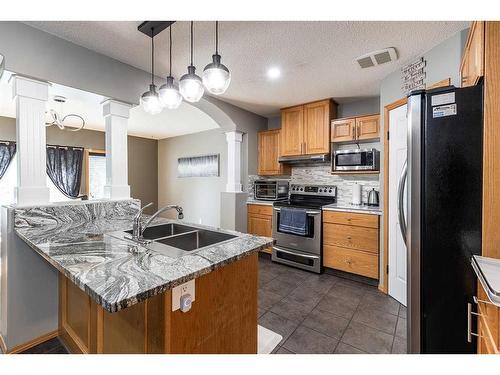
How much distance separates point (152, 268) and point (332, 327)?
5.52 ft

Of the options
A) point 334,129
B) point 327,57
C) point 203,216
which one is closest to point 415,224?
point 327,57

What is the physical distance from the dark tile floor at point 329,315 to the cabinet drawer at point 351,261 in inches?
5.9

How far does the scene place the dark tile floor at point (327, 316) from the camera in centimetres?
174

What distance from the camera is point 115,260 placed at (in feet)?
3.56

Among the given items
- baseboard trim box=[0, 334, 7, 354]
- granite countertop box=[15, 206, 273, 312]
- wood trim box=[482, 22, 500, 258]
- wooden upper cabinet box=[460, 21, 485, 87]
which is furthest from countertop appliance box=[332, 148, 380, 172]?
baseboard trim box=[0, 334, 7, 354]

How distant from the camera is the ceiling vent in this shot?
2096 mm

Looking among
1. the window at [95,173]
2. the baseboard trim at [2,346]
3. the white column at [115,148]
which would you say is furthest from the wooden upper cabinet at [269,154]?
the window at [95,173]

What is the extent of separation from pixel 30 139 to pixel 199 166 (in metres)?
3.87

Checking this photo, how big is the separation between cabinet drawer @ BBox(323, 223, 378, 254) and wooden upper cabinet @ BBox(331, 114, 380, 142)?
1.20 metres

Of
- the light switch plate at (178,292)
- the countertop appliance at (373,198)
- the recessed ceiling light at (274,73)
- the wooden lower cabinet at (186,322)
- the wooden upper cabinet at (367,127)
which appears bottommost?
the wooden lower cabinet at (186,322)

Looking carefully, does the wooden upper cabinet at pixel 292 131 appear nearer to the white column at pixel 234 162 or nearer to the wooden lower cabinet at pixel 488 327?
the white column at pixel 234 162

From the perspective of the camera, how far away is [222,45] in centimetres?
200

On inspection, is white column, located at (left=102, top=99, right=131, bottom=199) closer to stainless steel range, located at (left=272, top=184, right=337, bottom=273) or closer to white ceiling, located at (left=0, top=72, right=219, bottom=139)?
white ceiling, located at (left=0, top=72, right=219, bottom=139)

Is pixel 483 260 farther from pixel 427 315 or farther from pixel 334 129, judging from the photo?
pixel 334 129
